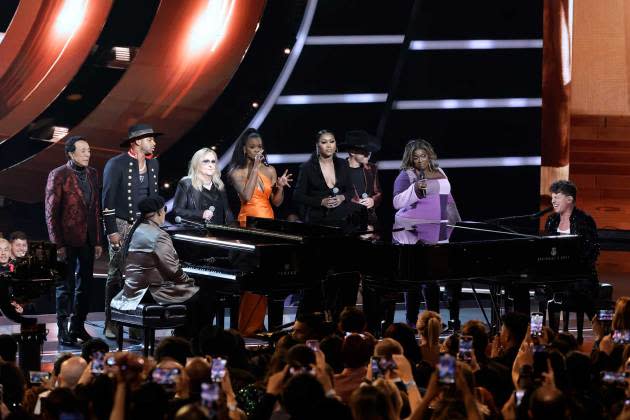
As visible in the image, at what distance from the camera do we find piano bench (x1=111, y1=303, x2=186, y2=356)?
859cm

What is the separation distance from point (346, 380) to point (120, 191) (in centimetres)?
418

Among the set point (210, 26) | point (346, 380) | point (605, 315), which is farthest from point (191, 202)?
point (346, 380)

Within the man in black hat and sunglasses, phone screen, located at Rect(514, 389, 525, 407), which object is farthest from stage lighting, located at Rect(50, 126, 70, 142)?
phone screen, located at Rect(514, 389, 525, 407)

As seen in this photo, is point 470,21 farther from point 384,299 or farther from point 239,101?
point 384,299

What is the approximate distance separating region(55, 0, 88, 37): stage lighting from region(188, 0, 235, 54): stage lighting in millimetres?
1013

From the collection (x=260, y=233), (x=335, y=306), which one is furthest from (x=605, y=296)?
(x=260, y=233)

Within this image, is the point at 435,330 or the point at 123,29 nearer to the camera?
the point at 435,330

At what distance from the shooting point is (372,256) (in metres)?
9.25

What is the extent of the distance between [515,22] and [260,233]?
457 cm

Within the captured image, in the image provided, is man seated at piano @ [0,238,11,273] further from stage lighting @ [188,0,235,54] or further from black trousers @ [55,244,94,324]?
stage lighting @ [188,0,235,54]

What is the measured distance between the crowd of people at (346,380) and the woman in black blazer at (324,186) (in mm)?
3093

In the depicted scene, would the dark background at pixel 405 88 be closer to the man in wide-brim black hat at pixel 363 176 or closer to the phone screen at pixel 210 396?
the man in wide-brim black hat at pixel 363 176

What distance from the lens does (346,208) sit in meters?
10.3

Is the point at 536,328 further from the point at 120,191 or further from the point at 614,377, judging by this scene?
the point at 120,191
